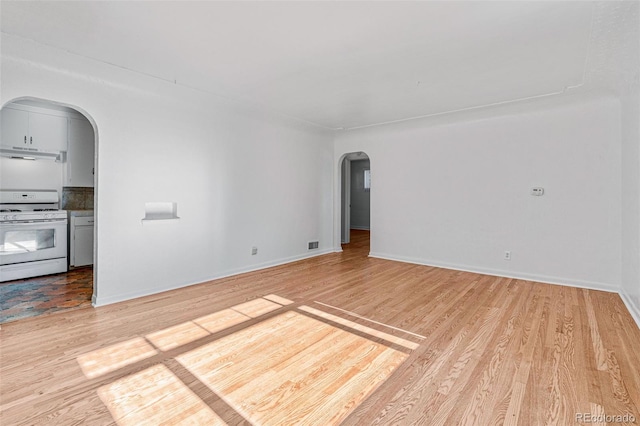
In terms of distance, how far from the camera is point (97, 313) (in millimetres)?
3090

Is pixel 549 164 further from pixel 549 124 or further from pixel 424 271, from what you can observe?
pixel 424 271

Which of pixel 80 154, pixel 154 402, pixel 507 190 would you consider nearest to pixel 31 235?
pixel 80 154

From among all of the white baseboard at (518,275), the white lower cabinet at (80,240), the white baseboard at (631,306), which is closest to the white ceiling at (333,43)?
the white baseboard at (631,306)

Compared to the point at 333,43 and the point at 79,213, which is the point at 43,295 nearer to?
the point at 79,213

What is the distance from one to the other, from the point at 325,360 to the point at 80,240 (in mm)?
4633

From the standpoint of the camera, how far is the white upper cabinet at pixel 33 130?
13.8 ft

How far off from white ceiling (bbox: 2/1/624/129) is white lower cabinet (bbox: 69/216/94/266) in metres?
2.96

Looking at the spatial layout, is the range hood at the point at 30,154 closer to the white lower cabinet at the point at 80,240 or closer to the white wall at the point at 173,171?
the white lower cabinet at the point at 80,240

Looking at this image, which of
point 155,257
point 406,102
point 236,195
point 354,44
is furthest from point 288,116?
point 155,257

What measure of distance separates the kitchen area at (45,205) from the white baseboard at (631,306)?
569 centimetres

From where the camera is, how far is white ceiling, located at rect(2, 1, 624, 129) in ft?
7.11

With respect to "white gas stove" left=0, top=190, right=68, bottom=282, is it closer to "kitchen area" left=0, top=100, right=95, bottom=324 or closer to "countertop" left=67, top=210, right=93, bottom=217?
"kitchen area" left=0, top=100, right=95, bottom=324

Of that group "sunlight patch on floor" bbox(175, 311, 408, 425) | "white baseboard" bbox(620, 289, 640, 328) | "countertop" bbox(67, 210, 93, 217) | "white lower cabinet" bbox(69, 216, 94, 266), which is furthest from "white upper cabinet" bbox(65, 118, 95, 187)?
"white baseboard" bbox(620, 289, 640, 328)

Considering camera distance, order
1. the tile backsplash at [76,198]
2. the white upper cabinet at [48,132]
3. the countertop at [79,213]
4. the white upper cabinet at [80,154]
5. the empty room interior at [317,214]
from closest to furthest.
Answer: the empty room interior at [317,214], the white upper cabinet at [48,132], the countertop at [79,213], the white upper cabinet at [80,154], the tile backsplash at [76,198]
